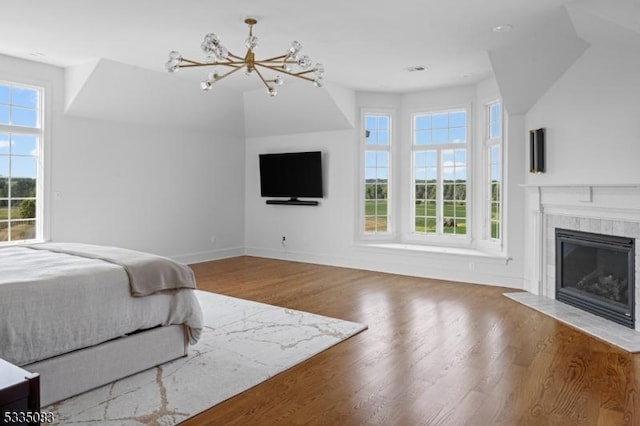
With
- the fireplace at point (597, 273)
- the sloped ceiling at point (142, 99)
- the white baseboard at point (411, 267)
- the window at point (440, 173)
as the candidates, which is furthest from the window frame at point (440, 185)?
the sloped ceiling at point (142, 99)

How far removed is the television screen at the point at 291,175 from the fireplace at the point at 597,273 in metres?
3.82

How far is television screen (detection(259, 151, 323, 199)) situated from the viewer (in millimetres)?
7737

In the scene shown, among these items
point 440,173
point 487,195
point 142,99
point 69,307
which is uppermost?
point 142,99

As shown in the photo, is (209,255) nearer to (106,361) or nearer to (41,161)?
(41,161)

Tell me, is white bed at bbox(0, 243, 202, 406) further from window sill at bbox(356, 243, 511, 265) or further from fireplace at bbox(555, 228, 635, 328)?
window sill at bbox(356, 243, 511, 265)

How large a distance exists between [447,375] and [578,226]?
2.77 meters

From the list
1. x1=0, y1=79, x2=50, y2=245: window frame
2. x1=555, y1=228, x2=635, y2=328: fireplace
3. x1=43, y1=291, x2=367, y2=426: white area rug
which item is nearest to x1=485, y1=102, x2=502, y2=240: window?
x1=555, y1=228, x2=635, y2=328: fireplace

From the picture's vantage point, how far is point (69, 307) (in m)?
2.68

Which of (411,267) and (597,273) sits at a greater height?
(597,273)

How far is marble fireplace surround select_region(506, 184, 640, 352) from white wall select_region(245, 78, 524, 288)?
43cm

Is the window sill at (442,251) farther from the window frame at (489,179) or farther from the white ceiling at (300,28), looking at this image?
the white ceiling at (300,28)

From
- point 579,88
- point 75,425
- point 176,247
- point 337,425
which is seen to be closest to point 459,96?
point 579,88

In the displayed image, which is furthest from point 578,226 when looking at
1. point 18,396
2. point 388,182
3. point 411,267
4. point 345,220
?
point 18,396

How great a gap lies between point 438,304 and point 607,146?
2.27m
